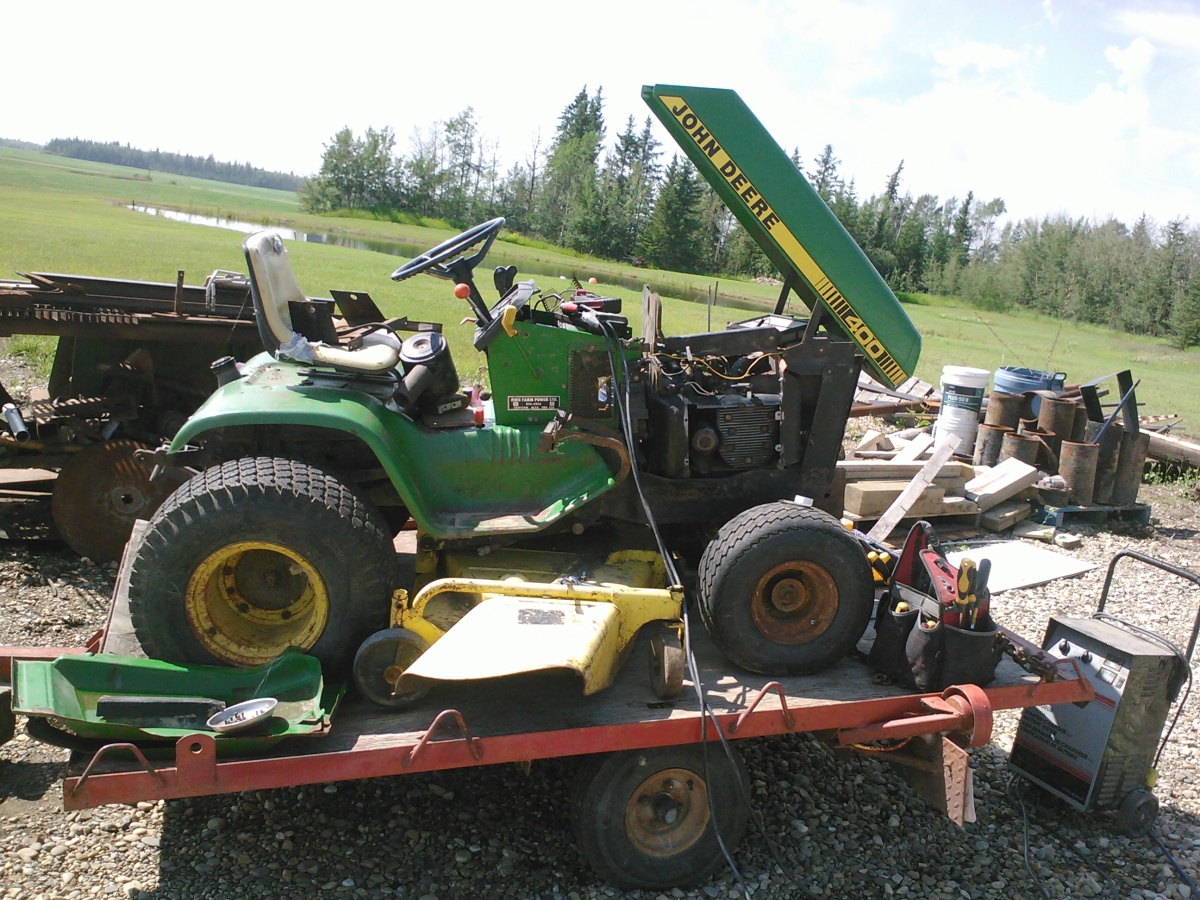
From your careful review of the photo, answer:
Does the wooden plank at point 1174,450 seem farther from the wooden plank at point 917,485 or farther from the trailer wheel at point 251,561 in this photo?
the trailer wheel at point 251,561

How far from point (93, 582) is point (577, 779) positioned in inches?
163

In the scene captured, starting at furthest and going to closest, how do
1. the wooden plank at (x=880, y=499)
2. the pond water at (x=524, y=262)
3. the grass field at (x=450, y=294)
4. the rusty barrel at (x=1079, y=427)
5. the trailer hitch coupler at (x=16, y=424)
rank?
the pond water at (x=524, y=262) < the grass field at (x=450, y=294) < the rusty barrel at (x=1079, y=427) < the wooden plank at (x=880, y=499) < the trailer hitch coupler at (x=16, y=424)

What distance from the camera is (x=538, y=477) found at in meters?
A: 4.12

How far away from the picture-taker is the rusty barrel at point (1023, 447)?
29.1ft

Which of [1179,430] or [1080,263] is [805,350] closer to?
[1179,430]

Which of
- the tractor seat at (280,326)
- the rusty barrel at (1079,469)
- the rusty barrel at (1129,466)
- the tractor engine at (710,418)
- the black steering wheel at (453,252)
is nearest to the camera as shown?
the tractor seat at (280,326)

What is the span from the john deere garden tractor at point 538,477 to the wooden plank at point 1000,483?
158 inches

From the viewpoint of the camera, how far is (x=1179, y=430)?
12516 mm

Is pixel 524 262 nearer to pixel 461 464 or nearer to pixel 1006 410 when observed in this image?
pixel 1006 410

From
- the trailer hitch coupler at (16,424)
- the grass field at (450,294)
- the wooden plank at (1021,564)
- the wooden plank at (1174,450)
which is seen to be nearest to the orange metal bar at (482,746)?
the wooden plank at (1021,564)

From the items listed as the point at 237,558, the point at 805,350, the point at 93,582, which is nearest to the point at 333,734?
the point at 237,558

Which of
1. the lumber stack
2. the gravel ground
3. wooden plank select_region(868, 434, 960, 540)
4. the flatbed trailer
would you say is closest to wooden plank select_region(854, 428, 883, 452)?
the lumber stack

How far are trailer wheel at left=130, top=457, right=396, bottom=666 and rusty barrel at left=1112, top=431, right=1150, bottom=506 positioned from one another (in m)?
7.78

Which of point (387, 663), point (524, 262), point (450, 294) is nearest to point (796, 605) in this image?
point (387, 663)
